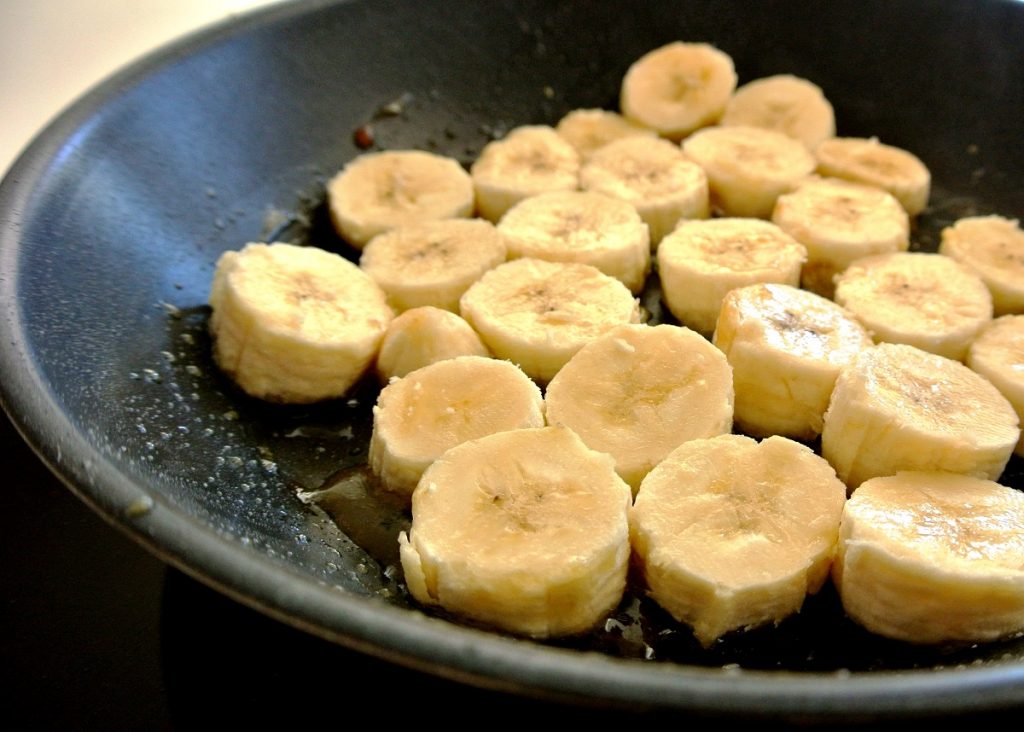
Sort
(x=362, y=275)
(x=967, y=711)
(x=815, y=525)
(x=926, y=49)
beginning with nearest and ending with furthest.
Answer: (x=967, y=711)
(x=815, y=525)
(x=362, y=275)
(x=926, y=49)

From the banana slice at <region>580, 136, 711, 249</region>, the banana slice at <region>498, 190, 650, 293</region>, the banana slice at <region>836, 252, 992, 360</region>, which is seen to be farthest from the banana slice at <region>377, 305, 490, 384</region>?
the banana slice at <region>836, 252, 992, 360</region>

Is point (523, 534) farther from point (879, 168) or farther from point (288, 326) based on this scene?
point (879, 168)

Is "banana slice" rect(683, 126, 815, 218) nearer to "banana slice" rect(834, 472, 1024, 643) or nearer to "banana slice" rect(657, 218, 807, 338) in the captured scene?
"banana slice" rect(657, 218, 807, 338)

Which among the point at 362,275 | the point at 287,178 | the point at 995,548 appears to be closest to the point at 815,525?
the point at 995,548

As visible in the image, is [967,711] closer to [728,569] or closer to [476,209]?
[728,569]

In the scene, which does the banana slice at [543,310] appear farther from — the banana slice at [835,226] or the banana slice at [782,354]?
the banana slice at [835,226]

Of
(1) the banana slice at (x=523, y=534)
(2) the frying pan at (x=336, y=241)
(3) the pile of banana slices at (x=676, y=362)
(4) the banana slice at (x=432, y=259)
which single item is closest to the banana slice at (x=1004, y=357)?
(3) the pile of banana slices at (x=676, y=362)
